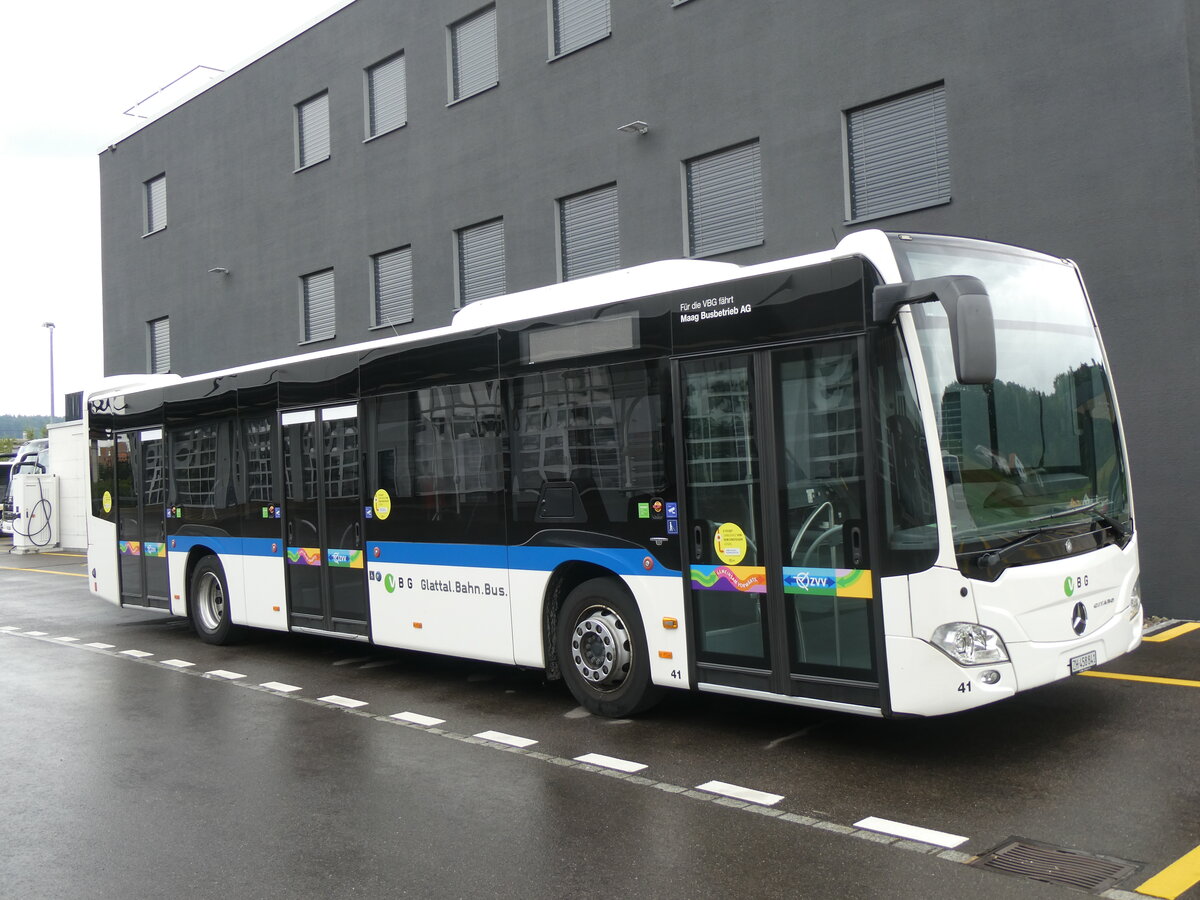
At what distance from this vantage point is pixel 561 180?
666 inches

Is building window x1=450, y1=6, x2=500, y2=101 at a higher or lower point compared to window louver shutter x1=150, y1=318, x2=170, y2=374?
higher

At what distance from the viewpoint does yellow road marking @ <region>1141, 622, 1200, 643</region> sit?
9.84 meters

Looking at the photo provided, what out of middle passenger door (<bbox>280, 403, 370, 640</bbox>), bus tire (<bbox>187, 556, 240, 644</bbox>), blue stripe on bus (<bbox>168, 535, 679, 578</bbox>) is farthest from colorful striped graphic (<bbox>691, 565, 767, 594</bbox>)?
bus tire (<bbox>187, 556, 240, 644</bbox>)

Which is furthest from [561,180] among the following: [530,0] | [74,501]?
[74,501]

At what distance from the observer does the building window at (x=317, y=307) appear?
858 inches

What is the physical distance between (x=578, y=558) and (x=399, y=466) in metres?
2.29

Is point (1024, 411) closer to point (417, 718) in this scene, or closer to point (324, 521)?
point (417, 718)

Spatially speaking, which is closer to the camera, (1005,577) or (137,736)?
(1005,577)

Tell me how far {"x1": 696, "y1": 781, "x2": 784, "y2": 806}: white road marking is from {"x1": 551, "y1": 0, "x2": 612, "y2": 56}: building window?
1266cm

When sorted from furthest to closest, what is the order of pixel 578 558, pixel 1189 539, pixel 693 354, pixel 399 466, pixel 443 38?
pixel 443 38 → pixel 1189 539 → pixel 399 466 → pixel 578 558 → pixel 693 354

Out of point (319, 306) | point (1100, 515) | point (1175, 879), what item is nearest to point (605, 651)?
point (1100, 515)

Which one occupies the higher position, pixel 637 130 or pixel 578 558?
pixel 637 130

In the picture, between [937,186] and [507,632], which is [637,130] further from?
[507,632]

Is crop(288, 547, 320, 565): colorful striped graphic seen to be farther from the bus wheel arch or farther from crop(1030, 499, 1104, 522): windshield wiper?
crop(1030, 499, 1104, 522): windshield wiper
